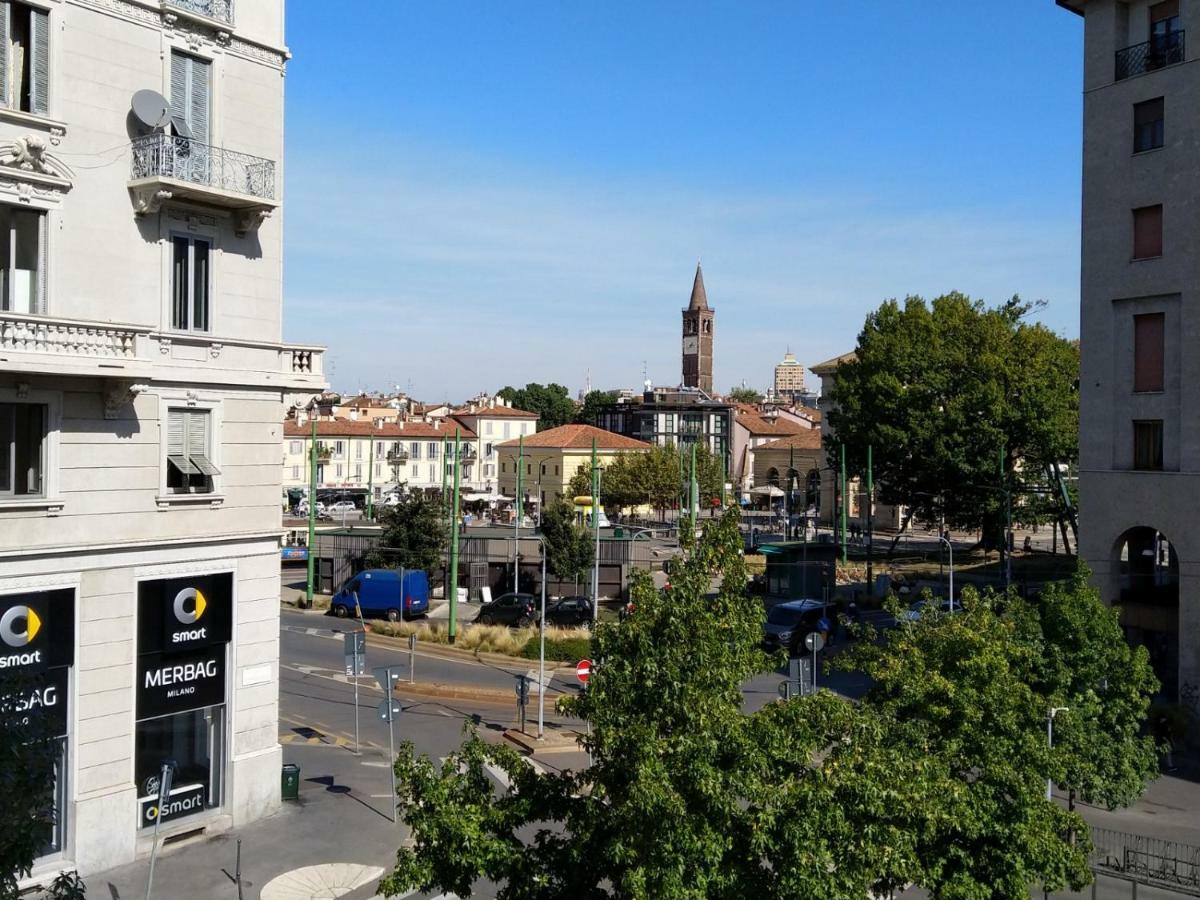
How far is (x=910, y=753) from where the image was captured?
41.1 ft

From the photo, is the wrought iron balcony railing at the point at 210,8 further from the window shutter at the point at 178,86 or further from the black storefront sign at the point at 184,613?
the black storefront sign at the point at 184,613

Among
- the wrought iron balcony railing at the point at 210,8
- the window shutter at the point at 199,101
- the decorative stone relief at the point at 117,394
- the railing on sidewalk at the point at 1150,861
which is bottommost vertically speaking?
the railing on sidewalk at the point at 1150,861

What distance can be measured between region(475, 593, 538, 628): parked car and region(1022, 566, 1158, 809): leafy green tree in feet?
75.4

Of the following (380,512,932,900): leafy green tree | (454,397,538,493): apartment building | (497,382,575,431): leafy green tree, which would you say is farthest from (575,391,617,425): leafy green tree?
(380,512,932,900): leafy green tree

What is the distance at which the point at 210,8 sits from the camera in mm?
18000

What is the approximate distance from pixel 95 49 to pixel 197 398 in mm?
5385

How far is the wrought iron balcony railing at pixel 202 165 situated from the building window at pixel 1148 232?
21620mm

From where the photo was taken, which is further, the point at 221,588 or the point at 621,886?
the point at 221,588

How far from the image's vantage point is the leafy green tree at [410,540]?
4709cm

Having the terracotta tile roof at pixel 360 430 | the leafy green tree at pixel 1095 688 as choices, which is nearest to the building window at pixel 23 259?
the leafy green tree at pixel 1095 688

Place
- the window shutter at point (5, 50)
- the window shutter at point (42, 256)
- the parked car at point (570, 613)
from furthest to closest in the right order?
the parked car at point (570, 613)
the window shutter at point (42, 256)
the window shutter at point (5, 50)

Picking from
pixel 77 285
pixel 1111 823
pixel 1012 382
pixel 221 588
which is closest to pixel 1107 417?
pixel 1111 823

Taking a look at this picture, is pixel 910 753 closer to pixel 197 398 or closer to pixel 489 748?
pixel 489 748

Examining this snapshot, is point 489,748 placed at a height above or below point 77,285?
below
